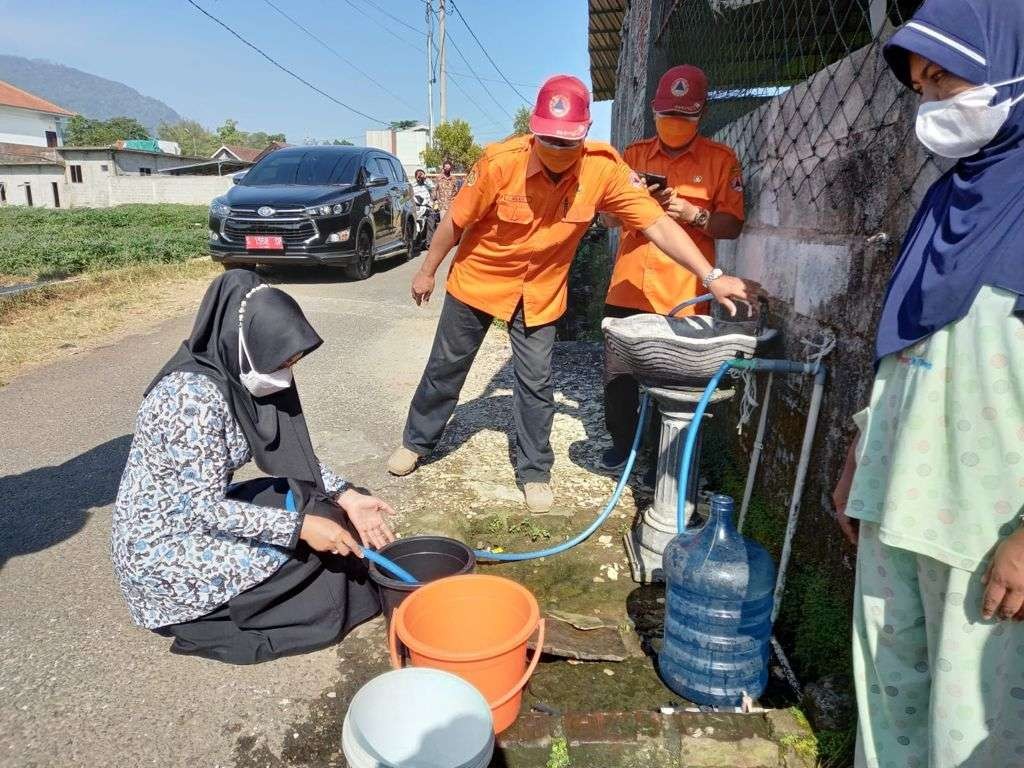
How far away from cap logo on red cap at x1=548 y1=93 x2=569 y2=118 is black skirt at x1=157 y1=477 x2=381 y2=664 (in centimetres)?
197

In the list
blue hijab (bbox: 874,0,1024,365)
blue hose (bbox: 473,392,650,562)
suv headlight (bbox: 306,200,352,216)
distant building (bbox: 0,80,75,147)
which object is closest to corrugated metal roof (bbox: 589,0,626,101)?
suv headlight (bbox: 306,200,352,216)

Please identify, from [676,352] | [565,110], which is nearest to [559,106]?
Result: [565,110]

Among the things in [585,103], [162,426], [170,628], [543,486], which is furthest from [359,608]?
[585,103]

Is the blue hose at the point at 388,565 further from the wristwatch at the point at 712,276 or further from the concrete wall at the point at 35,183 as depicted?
the concrete wall at the point at 35,183

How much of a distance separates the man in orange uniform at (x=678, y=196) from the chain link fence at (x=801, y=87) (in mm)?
240

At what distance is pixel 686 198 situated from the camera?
3.67m

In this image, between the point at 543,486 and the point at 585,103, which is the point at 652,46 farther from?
the point at 543,486

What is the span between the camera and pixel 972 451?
1.43m

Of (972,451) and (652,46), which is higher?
(652,46)

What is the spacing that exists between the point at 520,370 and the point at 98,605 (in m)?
2.21

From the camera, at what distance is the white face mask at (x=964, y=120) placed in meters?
1.35

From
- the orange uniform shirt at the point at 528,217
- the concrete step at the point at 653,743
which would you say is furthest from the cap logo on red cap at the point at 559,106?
the concrete step at the point at 653,743

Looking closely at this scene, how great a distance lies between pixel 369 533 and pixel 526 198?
1799mm

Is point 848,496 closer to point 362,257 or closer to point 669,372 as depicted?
point 669,372
